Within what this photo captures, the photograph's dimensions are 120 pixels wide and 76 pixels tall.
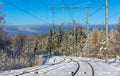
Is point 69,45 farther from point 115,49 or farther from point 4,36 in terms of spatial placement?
point 4,36

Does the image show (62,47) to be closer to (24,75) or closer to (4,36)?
(4,36)

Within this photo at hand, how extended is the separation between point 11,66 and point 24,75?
8670 mm

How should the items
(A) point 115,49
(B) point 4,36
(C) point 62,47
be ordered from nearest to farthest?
1. (B) point 4,36
2. (A) point 115,49
3. (C) point 62,47

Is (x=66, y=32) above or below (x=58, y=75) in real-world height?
above

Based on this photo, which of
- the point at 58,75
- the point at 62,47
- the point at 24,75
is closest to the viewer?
the point at 24,75

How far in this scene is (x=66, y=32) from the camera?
115 meters

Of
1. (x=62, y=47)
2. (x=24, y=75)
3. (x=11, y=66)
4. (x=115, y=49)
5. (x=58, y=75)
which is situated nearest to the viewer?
(x=24, y=75)

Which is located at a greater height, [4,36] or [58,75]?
[4,36]

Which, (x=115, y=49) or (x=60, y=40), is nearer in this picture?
(x=115, y=49)

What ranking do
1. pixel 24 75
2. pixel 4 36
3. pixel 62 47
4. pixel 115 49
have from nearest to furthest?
pixel 24 75 < pixel 4 36 < pixel 115 49 < pixel 62 47

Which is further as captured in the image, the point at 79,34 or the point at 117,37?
the point at 79,34

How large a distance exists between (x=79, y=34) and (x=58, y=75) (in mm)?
90087

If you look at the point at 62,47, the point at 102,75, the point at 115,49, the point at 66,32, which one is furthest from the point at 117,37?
the point at 102,75

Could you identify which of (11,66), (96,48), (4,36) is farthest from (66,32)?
(11,66)
